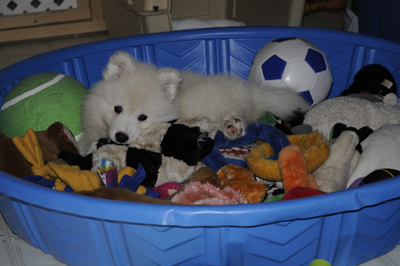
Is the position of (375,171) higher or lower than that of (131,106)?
lower

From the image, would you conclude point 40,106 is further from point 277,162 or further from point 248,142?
point 277,162

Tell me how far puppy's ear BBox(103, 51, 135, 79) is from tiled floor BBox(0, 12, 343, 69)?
221cm

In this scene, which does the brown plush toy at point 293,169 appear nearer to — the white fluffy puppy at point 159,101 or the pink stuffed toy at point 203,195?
the pink stuffed toy at point 203,195

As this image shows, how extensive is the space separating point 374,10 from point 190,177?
6.61 ft

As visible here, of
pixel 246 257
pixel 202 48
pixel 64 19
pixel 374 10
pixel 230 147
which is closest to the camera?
pixel 246 257

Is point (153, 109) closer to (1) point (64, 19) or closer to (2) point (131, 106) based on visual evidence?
(2) point (131, 106)

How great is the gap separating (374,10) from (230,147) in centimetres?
170

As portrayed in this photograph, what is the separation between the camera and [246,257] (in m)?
1.18

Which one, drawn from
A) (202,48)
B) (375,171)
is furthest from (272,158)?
(202,48)

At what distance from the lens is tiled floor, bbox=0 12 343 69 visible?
3646mm

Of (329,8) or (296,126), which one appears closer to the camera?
(296,126)

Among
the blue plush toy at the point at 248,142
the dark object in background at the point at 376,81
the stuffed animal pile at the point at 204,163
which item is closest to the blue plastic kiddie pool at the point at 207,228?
the stuffed animal pile at the point at 204,163

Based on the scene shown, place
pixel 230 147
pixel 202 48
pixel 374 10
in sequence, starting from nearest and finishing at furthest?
pixel 230 147
pixel 202 48
pixel 374 10

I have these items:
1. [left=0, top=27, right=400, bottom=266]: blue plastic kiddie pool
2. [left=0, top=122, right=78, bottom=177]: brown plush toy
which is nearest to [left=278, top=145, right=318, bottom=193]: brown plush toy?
[left=0, top=27, right=400, bottom=266]: blue plastic kiddie pool
